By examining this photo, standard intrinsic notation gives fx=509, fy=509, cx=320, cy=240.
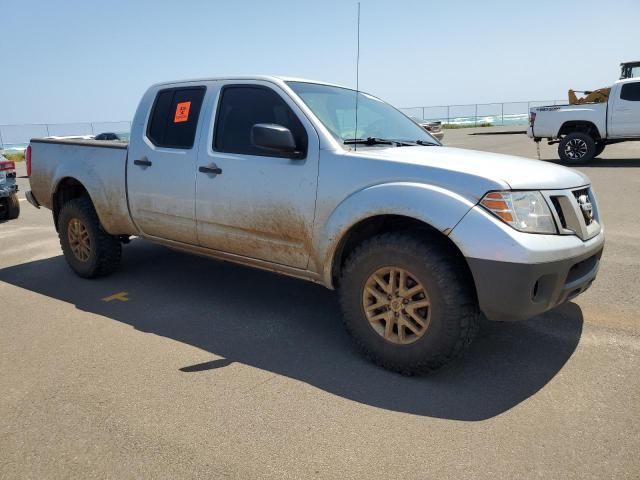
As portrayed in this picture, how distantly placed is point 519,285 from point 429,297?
19.3 inches

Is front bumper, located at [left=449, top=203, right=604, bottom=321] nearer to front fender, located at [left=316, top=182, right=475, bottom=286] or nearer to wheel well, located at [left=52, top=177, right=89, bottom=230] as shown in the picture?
front fender, located at [left=316, top=182, right=475, bottom=286]

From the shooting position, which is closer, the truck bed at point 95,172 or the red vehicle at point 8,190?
the truck bed at point 95,172

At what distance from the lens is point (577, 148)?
13.3 m

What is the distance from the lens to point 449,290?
2836mm

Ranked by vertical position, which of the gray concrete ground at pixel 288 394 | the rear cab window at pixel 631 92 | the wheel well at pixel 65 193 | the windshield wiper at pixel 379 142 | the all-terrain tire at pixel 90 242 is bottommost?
the gray concrete ground at pixel 288 394

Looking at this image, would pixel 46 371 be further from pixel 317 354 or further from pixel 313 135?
pixel 313 135

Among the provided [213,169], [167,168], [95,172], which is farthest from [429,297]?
[95,172]

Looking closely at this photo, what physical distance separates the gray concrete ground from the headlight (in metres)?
0.94

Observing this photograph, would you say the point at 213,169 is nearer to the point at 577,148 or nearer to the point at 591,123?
the point at 577,148

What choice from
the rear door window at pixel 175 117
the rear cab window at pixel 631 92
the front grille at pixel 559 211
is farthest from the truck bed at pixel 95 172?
the rear cab window at pixel 631 92

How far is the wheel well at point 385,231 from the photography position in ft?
9.67

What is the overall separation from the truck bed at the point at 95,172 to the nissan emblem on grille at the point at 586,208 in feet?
11.9

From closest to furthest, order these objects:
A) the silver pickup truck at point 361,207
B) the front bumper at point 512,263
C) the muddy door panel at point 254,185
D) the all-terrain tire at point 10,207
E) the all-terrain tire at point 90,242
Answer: the front bumper at point 512,263 < the silver pickup truck at point 361,207 < the muddy door panel at point 254,185 < the all-terrain tire at point 90,242 < the all-terrain tire at point 10,207

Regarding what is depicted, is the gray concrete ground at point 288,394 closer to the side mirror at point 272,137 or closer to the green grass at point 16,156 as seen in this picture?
the side mirror at point 272,137
